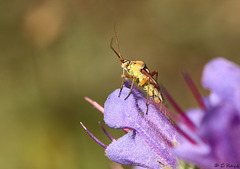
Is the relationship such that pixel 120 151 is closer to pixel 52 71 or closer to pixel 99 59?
pixel 52 71

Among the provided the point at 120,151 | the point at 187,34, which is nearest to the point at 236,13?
the point at 187,34

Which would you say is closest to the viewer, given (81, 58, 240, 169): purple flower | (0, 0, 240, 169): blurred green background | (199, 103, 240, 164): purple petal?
(199, 103, 240, 164): purple petal

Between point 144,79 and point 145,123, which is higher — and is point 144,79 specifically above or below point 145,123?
above

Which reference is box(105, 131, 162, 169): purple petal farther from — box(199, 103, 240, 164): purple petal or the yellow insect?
box(199, 103, 240, 164): purple petal

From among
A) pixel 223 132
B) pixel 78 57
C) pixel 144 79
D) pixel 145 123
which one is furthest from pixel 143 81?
pixel 78 57

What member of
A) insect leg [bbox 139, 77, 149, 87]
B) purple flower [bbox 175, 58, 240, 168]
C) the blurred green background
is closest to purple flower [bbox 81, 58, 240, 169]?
purple flower [bbox 175, 58, 240, 168]

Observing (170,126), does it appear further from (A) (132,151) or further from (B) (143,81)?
(B) (143,81)
